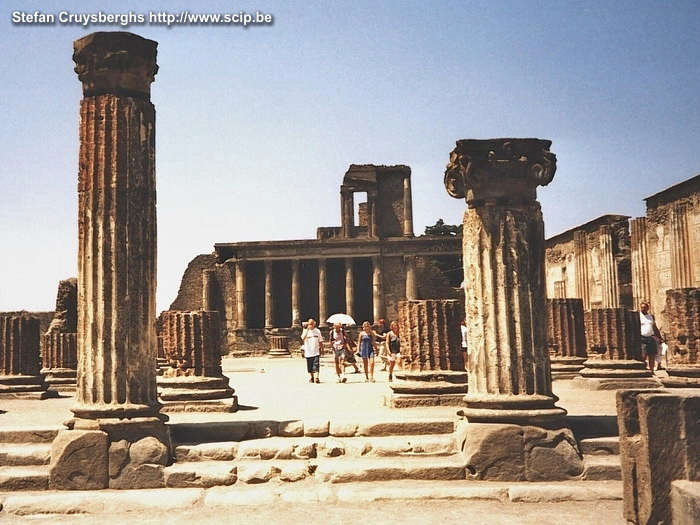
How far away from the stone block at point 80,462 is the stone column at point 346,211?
116 ft

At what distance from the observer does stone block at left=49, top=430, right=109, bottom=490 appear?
20.1 ft

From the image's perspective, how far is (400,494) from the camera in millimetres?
5805

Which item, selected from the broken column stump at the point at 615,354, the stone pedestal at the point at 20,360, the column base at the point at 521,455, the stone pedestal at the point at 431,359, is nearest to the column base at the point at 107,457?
the column base at the point at 521,455

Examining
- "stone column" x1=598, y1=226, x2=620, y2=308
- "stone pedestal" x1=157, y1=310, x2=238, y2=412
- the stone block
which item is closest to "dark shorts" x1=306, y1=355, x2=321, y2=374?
"stone pedestal" x1=157, y1=310, x2=238, y2=412

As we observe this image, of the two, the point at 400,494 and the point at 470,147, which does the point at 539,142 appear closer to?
the point at 470,147

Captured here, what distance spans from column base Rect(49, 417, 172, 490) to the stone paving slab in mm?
151

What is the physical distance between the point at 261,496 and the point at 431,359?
13.9 feet

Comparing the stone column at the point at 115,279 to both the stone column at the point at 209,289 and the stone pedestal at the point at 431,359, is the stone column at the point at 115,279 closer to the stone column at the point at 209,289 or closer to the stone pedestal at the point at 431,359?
the stone pedestal at the point at 431,359

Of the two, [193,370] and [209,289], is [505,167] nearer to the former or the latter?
[193,370]

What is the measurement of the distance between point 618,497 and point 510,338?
156 centimetres

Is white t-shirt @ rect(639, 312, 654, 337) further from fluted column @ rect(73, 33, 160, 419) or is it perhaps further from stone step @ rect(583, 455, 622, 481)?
fluted column @ rect(73, 33, 160, 419)

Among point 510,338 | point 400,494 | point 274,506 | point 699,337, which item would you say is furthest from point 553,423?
point 699,337

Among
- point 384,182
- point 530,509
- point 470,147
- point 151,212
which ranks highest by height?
point 384,182

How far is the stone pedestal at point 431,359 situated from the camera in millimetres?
9383
